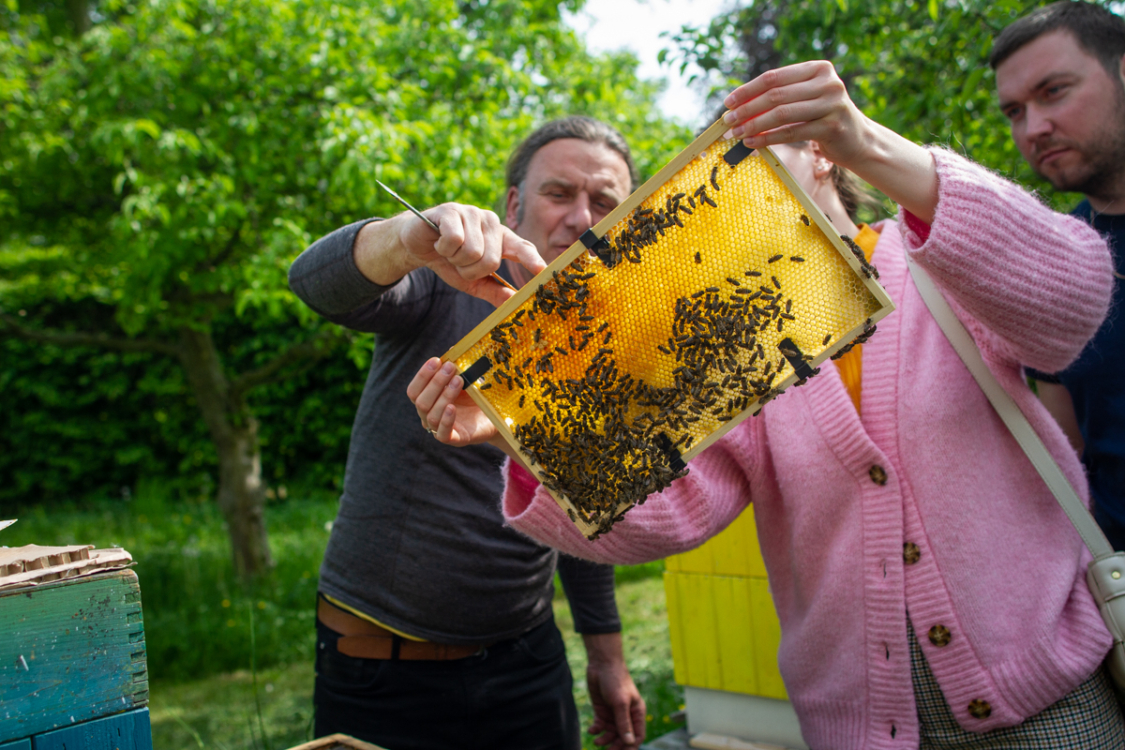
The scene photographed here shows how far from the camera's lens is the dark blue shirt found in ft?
7.36

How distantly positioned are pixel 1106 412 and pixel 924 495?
2.81 ft

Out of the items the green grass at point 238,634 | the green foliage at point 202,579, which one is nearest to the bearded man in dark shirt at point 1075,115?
the green grass at point 238,634

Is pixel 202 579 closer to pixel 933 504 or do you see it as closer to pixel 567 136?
pixel 567 136

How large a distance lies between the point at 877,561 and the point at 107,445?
12.4 meters

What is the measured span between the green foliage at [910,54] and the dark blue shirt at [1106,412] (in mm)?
2075

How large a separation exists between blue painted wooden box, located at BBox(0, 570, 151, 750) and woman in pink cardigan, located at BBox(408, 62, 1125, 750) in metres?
0.73

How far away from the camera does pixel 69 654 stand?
1.27 meters

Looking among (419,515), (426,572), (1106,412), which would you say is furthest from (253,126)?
(1106,412)

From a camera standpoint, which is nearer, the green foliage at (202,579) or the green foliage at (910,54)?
the green foliage at (910,54)

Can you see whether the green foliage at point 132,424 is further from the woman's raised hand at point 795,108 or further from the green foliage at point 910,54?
the woman's raised hand at point 795,108

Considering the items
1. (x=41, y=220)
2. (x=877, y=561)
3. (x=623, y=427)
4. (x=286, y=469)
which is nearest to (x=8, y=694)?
(x=623, y=427)

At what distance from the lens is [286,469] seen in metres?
11.9

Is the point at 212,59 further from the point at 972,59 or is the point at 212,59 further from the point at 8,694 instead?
the point at 8,694

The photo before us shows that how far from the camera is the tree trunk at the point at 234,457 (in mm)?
7523
